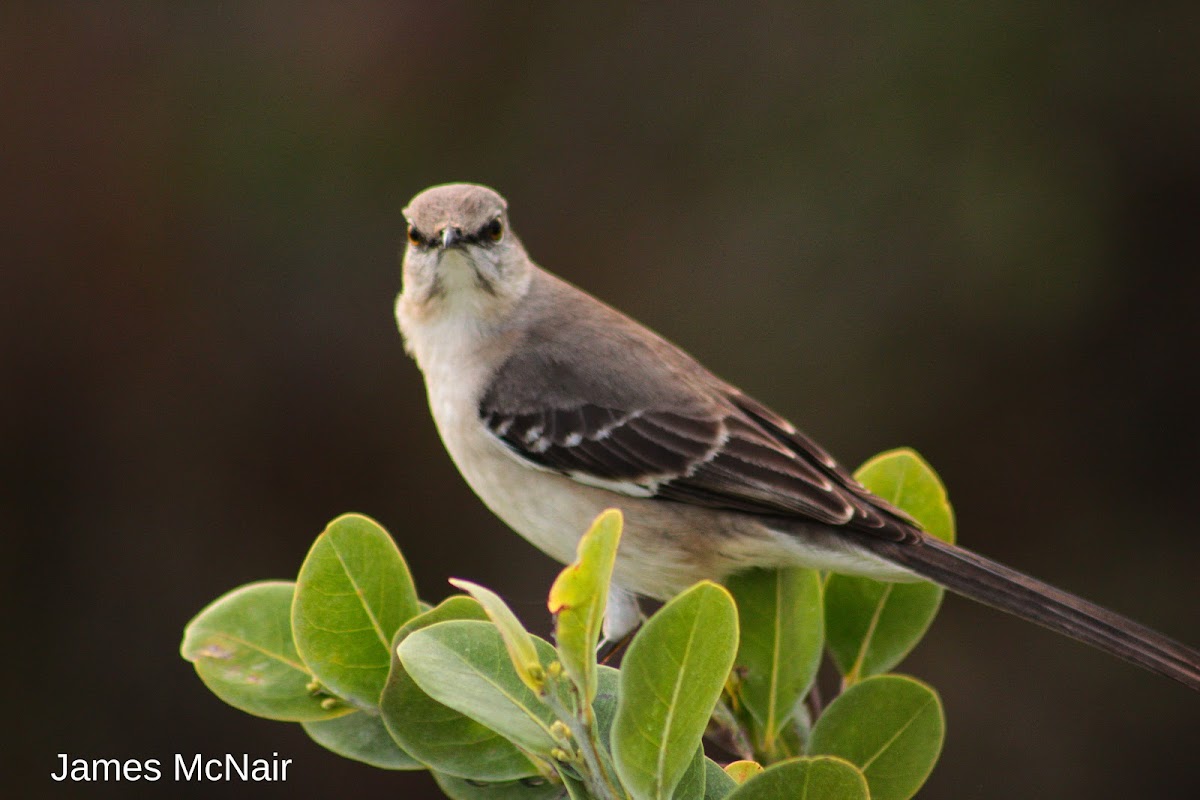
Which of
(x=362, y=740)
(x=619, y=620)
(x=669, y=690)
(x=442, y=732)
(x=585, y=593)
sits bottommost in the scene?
(x=619, y=620)

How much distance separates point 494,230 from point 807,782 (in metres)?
2.21

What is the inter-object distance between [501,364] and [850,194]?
240 cm

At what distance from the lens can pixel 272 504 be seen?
6.17 m

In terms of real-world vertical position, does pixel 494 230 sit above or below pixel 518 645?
above

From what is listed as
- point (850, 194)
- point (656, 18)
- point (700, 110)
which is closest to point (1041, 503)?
point (850, 194)

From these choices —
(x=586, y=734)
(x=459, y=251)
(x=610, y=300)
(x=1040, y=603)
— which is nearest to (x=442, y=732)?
(x=586, y=734)

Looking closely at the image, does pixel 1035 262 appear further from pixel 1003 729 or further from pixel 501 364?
pixel 501 364

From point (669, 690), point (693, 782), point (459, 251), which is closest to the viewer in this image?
point (669, 690)

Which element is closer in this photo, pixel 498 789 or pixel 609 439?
pixel 498 789

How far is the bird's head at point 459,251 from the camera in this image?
351 cm

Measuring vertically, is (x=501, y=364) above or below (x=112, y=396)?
above

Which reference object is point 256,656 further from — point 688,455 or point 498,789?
Result: point 688,455

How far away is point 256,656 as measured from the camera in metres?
2.31

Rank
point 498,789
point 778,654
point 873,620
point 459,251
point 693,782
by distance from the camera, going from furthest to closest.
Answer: point 459,251
point 873,620
point 778,654
point 498,789
point 693,782
